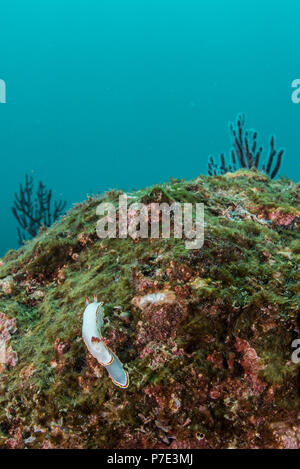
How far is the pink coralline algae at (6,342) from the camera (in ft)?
7.21

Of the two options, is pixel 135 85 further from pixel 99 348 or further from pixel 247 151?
pixel 99 348

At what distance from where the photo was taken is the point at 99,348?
1623 millimetres

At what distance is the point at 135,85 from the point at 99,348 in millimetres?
132102

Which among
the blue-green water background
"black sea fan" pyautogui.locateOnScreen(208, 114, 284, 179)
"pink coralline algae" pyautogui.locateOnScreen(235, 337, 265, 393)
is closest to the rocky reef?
"pink coralline algae" pyautogui.locateOnScreen(235, 337, 265, 393)

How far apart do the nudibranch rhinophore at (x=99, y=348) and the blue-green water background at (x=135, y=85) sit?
4159 inches

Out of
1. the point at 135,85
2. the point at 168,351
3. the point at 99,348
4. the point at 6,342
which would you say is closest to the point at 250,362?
the point at 168,351

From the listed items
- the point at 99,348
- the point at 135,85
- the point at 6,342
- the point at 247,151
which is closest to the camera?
the point at 99,348

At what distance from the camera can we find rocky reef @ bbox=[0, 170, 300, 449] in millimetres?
1633

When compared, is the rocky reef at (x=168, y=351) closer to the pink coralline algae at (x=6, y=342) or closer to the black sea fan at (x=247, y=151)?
the pink coralline algae at (x=6, y=342)

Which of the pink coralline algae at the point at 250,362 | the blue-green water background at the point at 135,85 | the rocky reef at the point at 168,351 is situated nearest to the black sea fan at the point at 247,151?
the rocky reef at the point at 168,351

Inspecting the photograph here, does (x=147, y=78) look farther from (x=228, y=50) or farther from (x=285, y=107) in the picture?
(x=285, y=107)

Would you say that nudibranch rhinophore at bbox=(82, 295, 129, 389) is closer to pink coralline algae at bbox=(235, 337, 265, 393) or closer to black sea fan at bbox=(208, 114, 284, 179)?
pink coralline algae at bbox=(235, 337, 265, 393)

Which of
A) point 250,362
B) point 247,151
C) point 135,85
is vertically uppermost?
point 135,85

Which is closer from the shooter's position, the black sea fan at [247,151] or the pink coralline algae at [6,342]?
the pink coralline algae at [6,342]
